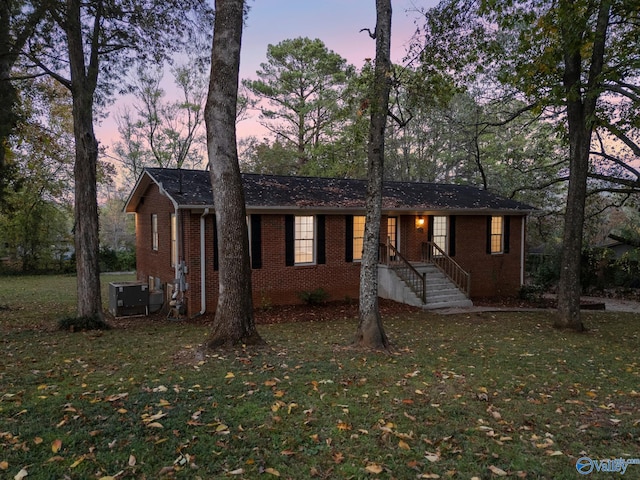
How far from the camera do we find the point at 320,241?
13531 mm

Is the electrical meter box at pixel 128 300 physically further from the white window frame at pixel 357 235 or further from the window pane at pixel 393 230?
the window pane at pixel 393 230

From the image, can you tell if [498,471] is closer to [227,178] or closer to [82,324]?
[227,178]

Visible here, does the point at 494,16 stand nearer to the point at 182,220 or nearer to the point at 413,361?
the point at 413,361

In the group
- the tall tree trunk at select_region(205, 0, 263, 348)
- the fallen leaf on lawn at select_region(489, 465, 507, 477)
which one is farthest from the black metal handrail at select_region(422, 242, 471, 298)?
the fallen leaf on lawn at select_region(489, 465, 507, 477)

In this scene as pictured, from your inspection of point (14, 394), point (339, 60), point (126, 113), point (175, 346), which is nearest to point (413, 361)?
point (175, 346)

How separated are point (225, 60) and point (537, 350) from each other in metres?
7.40

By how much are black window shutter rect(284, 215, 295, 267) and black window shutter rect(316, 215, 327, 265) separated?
0.90m

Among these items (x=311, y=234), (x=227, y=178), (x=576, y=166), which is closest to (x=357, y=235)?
(x=311, y=234)

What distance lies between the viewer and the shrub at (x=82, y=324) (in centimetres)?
930

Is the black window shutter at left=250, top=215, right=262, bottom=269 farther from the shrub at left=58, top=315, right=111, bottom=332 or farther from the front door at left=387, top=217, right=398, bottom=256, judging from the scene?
the front door at left=387, top=217, right=398, bottom=256

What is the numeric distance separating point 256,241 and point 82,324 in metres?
4.92

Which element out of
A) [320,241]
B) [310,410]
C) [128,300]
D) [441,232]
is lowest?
[128,300]

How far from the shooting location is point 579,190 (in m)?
9.97

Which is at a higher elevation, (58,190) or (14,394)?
(58,190)
